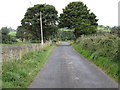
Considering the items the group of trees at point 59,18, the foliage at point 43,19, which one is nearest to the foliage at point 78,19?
the group of trees at point 59,18

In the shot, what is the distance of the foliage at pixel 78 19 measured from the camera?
5435 centimetres

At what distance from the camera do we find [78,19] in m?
56.2

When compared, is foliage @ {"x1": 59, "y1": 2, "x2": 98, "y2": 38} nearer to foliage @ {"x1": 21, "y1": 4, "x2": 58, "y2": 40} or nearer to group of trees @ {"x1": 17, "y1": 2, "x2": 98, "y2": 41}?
group of trees @ {"x1": 17, "y1": 2, "x2": 98, "y2": 41}

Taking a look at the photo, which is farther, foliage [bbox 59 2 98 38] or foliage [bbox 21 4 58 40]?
foliage [bbox 21 4 58 40]

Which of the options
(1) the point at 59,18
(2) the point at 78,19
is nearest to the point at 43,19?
(1) the point at 59,18

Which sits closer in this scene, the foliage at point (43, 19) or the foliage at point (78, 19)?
the foliage at point (78, 19)

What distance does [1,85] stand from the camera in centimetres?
902

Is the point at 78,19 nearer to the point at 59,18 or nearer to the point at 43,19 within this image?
the point at 59,18

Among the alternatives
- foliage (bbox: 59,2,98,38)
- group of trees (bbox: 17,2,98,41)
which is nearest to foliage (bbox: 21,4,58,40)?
group of trees (bbox: 17,2,98,41)

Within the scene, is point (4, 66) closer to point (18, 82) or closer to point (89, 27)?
point (18, 82)

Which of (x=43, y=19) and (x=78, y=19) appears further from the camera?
(x=43, y=19)

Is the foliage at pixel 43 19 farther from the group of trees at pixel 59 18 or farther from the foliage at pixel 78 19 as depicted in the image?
the foliage at pixel 78 19

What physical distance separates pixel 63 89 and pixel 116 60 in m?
5.79

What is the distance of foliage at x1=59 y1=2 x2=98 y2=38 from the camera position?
54353 mm
